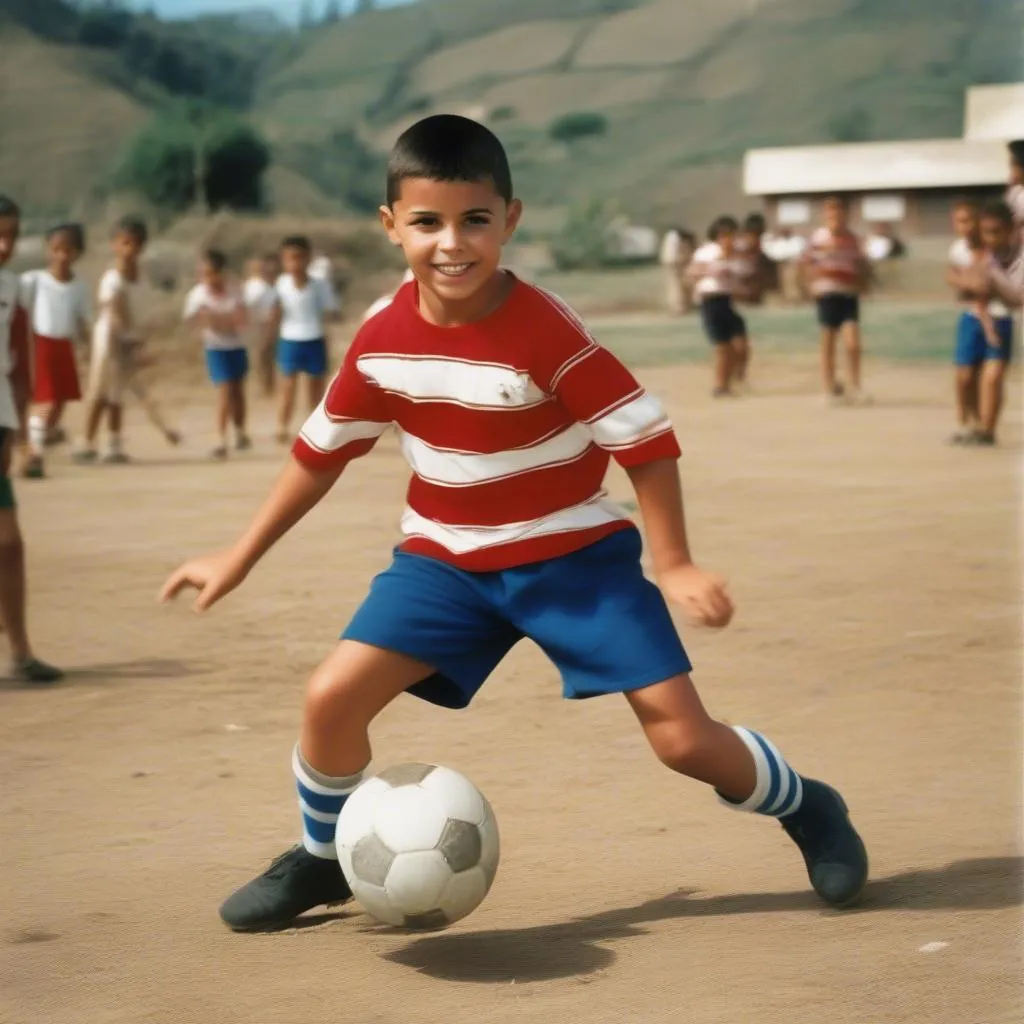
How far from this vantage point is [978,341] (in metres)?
12.4

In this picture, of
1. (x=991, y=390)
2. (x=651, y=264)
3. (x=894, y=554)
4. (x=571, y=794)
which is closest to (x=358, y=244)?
(x=651, y=264)

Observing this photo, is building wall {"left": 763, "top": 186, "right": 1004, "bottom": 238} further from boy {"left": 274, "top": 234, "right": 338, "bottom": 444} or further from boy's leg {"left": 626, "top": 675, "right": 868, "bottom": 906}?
boy's leg {"left": 626, "top": 675, "right": 868, "bottom": 906}

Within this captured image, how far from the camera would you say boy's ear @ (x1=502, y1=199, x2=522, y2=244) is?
3842mm

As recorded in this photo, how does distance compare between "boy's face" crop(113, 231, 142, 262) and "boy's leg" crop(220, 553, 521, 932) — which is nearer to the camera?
"boy's leg" crop(220, 553, 521, 932)

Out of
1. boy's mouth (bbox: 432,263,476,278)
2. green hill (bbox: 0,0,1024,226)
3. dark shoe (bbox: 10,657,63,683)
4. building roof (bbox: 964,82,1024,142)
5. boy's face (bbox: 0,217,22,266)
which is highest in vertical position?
green hill (bbox: 0,0,1024,226)

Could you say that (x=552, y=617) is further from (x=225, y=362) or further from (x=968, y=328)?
(x=225, y=362)

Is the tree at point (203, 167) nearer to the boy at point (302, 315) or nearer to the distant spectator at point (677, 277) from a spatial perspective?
the distant spectator at point (677, 277)

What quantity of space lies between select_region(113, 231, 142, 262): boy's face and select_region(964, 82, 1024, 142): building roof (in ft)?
150

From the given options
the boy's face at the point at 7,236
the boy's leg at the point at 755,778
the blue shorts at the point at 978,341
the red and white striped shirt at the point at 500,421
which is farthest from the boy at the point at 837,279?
the red and white striped shirt at the point at 500,421

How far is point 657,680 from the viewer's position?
3746mm

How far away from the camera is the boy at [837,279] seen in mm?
15797

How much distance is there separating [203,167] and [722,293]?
36.4 m

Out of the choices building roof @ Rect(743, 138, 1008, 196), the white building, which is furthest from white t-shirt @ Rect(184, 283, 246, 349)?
building roof @ Rect(743, 138, 1008, 196)

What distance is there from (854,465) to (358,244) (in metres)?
25.2
